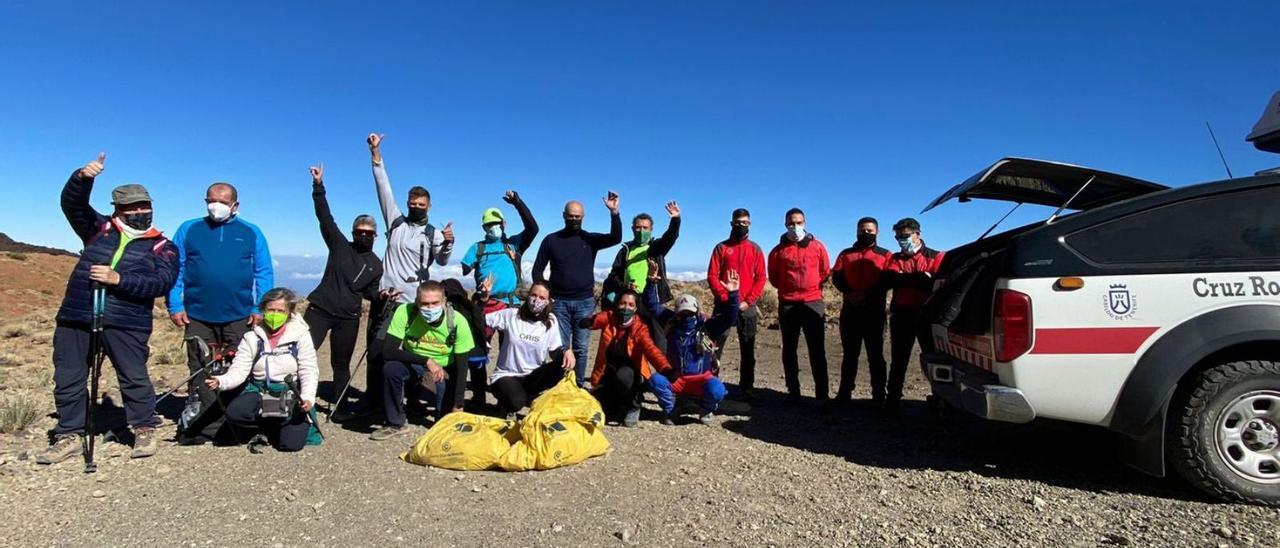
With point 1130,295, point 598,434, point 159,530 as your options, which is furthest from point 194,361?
point 1130,295

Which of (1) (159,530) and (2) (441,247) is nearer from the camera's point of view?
(1) (159,530)

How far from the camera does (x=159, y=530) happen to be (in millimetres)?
3605

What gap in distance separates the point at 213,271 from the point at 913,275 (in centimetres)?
614

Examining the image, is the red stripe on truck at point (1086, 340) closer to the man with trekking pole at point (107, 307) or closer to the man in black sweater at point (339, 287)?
the man in black sweater at point (339, 287)

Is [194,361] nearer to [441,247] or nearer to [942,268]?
[441,247]

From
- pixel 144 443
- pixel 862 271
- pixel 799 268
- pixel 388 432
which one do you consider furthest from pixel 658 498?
pixel 144 443

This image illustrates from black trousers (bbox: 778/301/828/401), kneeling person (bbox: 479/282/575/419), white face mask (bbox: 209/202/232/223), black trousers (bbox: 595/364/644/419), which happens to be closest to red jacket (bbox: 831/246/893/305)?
black trousers (bbox: 778/301/828/401)

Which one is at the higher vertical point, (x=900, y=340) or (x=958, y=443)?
(x=900, y=340)

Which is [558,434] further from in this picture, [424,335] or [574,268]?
[574,268]

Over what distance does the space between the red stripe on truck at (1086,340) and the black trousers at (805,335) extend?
284cm

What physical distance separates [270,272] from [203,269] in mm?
532

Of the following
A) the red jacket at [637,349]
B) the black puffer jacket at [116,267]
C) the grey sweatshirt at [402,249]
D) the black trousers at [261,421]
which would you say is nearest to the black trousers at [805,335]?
the red jacket at [637,349]

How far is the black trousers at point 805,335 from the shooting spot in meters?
6.75

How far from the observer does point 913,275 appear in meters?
6.28
